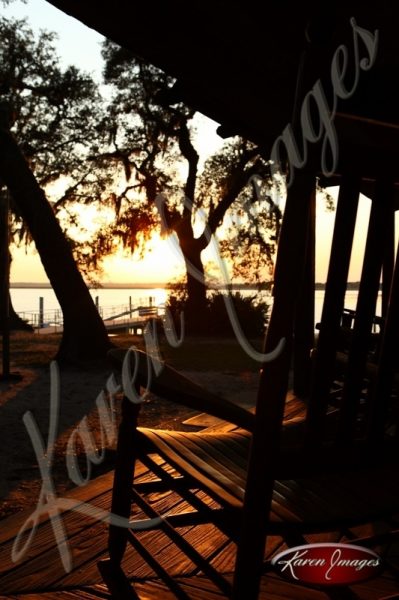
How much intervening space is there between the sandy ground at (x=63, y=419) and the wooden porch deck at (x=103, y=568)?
3.21 feet

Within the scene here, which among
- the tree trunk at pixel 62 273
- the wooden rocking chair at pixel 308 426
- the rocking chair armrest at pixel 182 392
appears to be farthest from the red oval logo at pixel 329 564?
the tree trunk at pixel 62 273

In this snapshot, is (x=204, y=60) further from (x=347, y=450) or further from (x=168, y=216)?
(x=168, y=216)

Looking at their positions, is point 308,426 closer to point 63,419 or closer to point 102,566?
point 102,566

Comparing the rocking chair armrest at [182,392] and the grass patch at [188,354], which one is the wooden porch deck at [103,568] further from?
the grass patch at [188,354]

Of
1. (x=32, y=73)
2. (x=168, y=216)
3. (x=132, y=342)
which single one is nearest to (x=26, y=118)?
(x=32, y=73)

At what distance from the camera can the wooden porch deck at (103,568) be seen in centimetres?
208

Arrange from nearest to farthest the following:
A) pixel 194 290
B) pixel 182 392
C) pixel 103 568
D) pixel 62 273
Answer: pixel 182 392 < pixel 103 568 < pixel 62 273 < pixel 194 290

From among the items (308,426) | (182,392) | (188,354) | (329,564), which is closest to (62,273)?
(188,354)

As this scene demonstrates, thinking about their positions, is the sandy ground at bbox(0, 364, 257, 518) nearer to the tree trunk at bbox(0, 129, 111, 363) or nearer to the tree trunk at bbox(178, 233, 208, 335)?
the tree trunk at bbox(0, 129, 111, 363)

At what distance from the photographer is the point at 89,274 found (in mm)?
24938

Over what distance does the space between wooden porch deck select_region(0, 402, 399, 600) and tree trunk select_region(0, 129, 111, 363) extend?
7352mm

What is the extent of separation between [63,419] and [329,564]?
4.45m

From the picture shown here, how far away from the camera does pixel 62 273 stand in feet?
33.7

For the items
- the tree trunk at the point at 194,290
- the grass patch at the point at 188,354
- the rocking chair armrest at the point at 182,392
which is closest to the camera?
the rocking chair armrest at the point at 182,392
